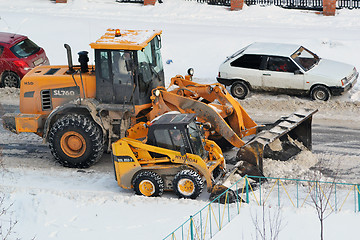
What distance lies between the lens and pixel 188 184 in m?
13.1

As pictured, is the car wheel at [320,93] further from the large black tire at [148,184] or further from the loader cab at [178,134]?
the large black tire at [148,184]

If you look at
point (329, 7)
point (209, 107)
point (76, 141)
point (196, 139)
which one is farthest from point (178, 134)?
point (329, 7)

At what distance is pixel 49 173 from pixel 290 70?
7740 mm

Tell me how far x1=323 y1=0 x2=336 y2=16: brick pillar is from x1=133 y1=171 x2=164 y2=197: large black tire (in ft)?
48.7

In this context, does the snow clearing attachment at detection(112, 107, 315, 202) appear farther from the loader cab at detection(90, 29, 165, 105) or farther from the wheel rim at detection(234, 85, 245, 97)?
the wheel rim at detection(234, 85, 245, 97)

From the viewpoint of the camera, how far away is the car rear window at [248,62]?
63.4 feet

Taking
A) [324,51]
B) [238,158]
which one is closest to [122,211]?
[238,158]

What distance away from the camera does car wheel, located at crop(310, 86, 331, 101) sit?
61.8 ft

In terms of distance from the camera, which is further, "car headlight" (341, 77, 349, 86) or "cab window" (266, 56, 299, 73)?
"cab window" (266, 56, 299, 73)

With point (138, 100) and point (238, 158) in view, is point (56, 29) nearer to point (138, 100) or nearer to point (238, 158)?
point (138, 100)

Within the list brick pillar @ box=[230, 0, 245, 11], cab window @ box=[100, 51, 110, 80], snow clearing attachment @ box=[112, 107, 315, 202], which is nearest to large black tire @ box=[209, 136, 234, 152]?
snow clearing attachment @ box=[112, 107, 315, 202]

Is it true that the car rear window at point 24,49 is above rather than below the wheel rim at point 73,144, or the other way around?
above

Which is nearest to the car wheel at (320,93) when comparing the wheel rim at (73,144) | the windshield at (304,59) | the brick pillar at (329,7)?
the windshield at (304,59)

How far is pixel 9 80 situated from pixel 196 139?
30.7 feet
